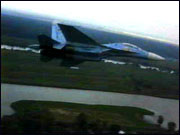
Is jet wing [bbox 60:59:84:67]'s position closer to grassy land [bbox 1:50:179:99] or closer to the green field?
grassy land [bbox 1:50:179:99]

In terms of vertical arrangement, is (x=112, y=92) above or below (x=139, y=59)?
below

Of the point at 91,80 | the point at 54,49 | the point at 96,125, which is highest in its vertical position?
the point at 54,49

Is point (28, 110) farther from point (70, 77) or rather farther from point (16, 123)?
point (70, 77)

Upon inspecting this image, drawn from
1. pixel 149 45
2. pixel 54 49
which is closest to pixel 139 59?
pixel 149 45

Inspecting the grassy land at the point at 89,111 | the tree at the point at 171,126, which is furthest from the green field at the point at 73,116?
the tree at the point at 171,126

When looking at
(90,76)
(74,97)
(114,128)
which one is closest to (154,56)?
(90,76)

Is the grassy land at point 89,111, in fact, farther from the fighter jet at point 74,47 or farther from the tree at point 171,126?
the fighter jet at point 74,47

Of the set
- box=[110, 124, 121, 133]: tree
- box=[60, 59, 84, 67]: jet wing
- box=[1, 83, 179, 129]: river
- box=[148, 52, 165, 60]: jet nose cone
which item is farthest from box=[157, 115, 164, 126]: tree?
box=[60, 59, 84, 67]: jet wing
